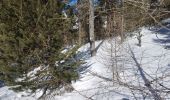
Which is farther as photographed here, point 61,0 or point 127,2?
point 61,0

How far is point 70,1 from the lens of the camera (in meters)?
11.4

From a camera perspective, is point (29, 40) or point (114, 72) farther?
point (114, 72)

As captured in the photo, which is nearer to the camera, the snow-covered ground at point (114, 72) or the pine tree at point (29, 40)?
the pine tree at point (29, 40)

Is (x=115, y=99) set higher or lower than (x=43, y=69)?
lower

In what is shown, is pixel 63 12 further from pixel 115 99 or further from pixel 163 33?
pixel 163 33

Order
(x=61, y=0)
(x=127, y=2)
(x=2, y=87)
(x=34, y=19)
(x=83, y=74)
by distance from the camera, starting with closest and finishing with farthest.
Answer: (x=127, y=2), (x=34, y=19), (x=61, y=0), (x=83, y=74), (x=2, y=87)

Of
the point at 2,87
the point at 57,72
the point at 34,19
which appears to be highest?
the point at 34,19

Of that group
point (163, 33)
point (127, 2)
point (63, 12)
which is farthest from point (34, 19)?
point (163, 33)

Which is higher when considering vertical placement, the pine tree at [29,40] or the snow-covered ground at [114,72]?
the pine tree at [29,40]

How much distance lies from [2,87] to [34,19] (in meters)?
5.16

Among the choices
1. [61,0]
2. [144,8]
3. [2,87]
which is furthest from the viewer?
[2,87]

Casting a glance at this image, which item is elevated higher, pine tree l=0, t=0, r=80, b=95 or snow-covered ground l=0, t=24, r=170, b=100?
pine tree l=0, t=0, r=80, b=95

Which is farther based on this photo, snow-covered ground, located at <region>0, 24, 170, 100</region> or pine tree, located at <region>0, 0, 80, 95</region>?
snow-covered ground, located at <region>0, 24, 170, 100</region>

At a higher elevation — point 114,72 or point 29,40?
point 29,40
